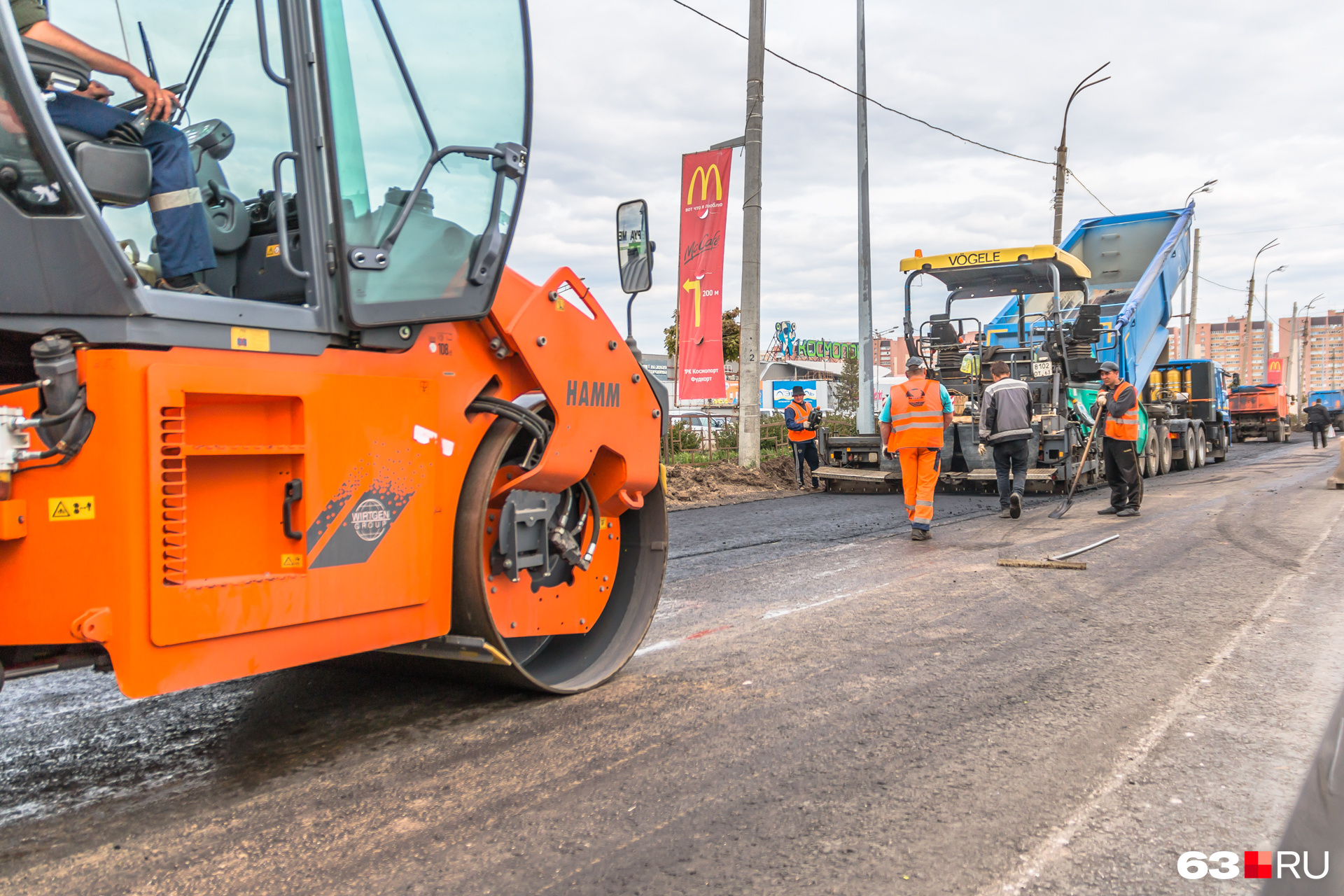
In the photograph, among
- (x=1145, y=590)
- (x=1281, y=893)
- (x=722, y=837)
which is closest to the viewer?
(x=1281, y=893)

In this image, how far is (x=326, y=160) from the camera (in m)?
2.96

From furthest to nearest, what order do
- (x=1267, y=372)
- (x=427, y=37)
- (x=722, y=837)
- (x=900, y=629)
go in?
(x=1267, y=372) → (x=900, y=629) → (x=427, y=37) → (x=722, y=837)

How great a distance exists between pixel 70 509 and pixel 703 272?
11520 millimetres

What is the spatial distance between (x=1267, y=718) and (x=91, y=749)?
13.5 feet

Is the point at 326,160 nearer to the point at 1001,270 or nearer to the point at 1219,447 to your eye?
the point at 1001,270

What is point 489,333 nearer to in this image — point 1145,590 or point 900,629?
point 900,629

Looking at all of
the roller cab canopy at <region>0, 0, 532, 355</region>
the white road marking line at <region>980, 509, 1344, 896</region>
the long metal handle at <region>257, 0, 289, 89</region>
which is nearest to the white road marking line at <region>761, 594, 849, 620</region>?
the white road marking line at <region>980, 509, 1344, 896</region>

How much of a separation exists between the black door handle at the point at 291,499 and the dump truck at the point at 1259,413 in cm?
3671

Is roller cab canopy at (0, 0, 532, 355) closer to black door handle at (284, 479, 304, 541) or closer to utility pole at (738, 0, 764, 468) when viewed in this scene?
black door handle at (284, 479, 304, 541)

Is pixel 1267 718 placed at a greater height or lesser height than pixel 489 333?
lesser

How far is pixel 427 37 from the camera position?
3133mm

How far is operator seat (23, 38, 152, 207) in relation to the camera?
2.49 metres

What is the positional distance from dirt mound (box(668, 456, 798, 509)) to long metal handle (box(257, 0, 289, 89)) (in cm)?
993

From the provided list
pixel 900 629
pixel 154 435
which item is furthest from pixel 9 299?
pixel 900 629
